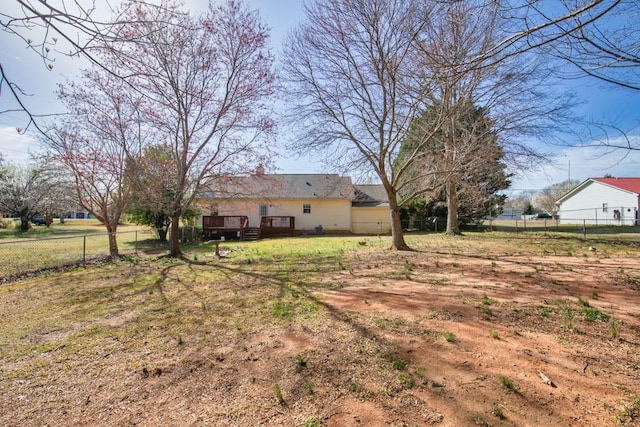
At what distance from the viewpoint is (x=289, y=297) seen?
566 centimetres

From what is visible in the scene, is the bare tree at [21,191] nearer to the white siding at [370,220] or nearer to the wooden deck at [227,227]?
the wooden deck at [227,227]

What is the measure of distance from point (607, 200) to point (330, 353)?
37109mm

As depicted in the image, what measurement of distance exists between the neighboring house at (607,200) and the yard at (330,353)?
85.3ft

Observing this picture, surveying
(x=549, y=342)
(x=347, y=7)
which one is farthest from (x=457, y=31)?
(x=549, y=342)

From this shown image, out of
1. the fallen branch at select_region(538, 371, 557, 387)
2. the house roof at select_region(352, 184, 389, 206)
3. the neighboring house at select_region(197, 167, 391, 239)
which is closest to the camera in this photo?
the fallen branch at select_region(538, 371, 557, 387)

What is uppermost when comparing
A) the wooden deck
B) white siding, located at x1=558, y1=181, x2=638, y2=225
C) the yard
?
white siding, located at x1=558, y1=181, x2=638, y2=225

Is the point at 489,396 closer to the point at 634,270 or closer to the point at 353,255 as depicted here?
the point at 634,270

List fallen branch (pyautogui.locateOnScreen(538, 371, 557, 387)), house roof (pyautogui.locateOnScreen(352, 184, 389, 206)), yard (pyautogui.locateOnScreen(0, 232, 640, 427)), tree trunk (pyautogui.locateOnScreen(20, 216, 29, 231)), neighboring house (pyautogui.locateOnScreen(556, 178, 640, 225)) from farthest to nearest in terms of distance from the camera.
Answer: tree trunk (pyautogui.locateOnScreen(20, 216, 29, 231)) < neighboring house (pyautogui.locateOnScreen(556, 178, 640, 225)) < house roof (pyautogui.locateOnScreen(352, 184, 389, 206)) < fallen branch (pyautogui.locateOnScreen(538, 371, 557, 387)) < yard (pyautogui.locateOnScreen(0, 232, 640, 427))

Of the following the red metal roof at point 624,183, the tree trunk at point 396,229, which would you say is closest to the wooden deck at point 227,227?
the tree trunk at point 396,229

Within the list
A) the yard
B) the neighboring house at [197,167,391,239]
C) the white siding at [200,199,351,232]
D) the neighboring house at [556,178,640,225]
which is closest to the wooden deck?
the neighboring house at [197,167,391,239]

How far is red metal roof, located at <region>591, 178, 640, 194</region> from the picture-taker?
27297mm

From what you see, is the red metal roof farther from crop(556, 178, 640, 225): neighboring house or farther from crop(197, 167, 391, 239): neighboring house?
crop(197, 167, 391, 239): neighboring house

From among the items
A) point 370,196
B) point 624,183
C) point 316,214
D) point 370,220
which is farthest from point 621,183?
point 316,214

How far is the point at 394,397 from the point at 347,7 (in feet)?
34.4
